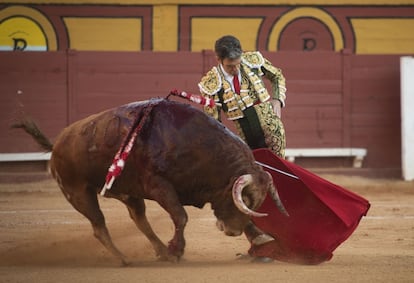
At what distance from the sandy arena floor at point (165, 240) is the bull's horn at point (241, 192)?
280 millimetres

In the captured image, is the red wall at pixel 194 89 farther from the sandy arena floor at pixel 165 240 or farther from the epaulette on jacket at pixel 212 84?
the epaulette on jacket at pixel 212 84

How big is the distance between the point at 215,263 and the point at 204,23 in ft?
25.6

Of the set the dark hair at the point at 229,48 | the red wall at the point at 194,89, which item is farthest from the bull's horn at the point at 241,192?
the red wall at the point at 194,89

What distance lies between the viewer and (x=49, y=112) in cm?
1112

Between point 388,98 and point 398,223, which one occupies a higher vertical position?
point 388,98

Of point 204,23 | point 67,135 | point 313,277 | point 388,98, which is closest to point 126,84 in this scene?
point 204,23

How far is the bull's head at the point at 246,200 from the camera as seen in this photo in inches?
186

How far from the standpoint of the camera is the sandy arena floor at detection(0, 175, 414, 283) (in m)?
4.58

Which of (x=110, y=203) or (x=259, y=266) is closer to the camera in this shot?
(x=259, y=266)

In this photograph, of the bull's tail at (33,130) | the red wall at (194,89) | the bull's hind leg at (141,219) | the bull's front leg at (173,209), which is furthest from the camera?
the red wall at (194,89)

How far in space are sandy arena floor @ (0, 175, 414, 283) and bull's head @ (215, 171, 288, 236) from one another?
0.21 m

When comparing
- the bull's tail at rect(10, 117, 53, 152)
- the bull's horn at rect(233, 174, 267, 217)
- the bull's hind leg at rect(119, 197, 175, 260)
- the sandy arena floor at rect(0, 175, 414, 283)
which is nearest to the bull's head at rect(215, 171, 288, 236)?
the bull's horn at rect(233, 174, 267, 217)

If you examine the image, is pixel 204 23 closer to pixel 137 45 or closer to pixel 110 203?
pixel 137 45

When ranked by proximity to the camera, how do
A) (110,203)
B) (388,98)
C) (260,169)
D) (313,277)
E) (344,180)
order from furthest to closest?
(388,98)
(344,180)
(110,203)
(260,169)
(313,277)
